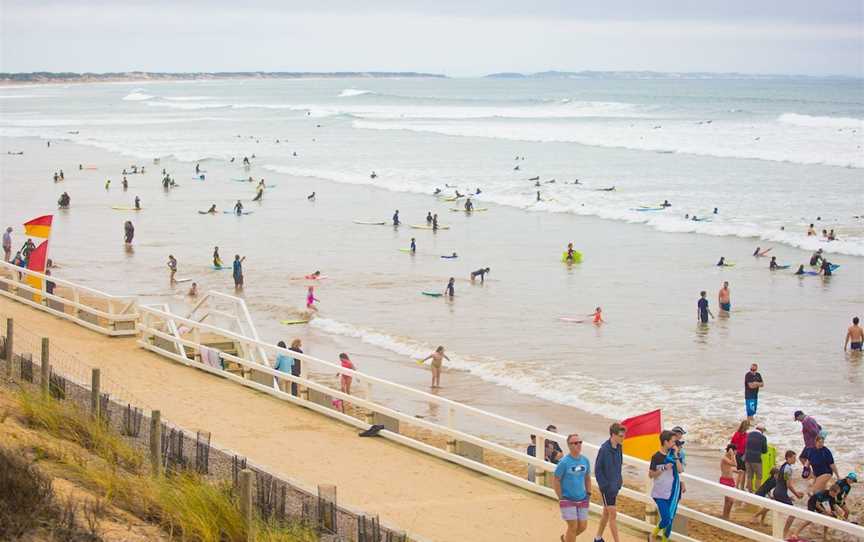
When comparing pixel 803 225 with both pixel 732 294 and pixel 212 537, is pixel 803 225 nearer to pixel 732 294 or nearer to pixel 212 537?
pixel 732 294

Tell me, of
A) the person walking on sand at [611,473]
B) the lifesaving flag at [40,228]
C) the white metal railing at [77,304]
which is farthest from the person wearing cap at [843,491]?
the lifesaving flag at [40,228]

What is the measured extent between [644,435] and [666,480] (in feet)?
5.04

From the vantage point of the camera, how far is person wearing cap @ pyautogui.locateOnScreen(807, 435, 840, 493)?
13.2 meters

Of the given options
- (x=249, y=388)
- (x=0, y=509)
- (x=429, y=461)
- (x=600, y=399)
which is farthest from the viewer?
(x=600, y=399)

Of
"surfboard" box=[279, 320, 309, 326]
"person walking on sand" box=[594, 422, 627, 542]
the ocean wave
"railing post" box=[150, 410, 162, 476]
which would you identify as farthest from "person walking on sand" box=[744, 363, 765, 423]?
the ocean wave

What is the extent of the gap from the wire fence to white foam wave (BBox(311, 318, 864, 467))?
813cm

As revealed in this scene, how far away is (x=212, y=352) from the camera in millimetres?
16609

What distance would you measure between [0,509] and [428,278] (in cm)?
2437

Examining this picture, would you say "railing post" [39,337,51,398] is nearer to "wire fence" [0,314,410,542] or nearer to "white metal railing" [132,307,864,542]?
"wire fence" [0,314,410,542]

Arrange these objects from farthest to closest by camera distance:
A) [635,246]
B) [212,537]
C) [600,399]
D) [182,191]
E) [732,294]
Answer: [182,191] → [635,246] → [732,294] → [600,399] → [212,537]

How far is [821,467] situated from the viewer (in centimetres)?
1329

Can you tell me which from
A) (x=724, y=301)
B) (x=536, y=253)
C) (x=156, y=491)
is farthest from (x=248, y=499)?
(x=536, y=253)

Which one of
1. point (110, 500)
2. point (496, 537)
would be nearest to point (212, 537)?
point (110, 500)

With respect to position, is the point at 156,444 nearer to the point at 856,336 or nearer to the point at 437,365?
the point at 437,365
